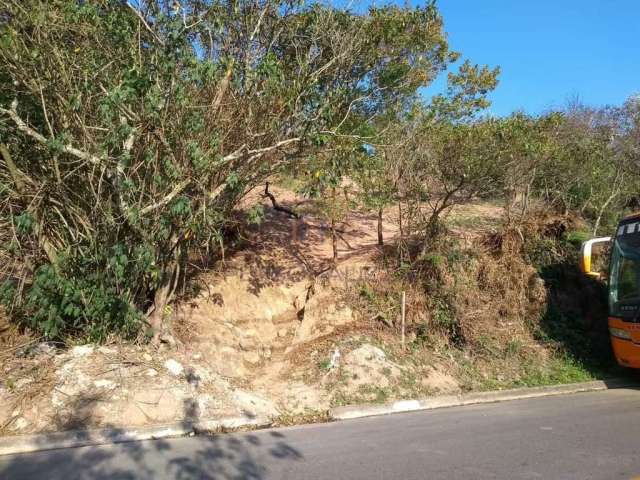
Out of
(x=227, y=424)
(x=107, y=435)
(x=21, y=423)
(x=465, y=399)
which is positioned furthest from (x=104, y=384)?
(x=465, y=399)

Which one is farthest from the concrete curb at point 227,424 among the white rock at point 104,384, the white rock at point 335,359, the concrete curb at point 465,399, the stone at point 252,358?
the stone at point 252,358

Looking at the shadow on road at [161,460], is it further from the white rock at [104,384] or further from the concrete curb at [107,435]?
the white rock at [104,384]

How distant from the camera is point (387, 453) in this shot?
18.6 ft

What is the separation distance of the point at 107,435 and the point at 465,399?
5.29m

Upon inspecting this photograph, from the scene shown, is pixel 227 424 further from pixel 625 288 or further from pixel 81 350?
pixel 625 288

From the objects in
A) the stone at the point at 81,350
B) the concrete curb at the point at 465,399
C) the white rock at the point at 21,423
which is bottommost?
the concrete curb at the point at 465,399

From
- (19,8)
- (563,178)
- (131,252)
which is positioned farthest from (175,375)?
(563,178)

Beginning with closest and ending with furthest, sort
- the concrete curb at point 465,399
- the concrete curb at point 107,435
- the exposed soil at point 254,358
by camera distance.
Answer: the concrete curb at point 107,435 < the exposed soil at point 254,358 < the concrete curb at point 465,399

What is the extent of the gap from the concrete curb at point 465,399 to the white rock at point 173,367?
7.43 feet

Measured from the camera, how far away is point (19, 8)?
7.26 metres

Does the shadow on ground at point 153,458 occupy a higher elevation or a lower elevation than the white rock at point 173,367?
lower

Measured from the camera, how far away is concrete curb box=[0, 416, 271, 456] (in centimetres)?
591

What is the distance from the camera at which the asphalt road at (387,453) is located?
5059mm

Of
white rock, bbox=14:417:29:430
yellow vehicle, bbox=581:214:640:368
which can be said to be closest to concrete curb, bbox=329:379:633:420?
yellow vehicle, bbox=581:214:640:368
